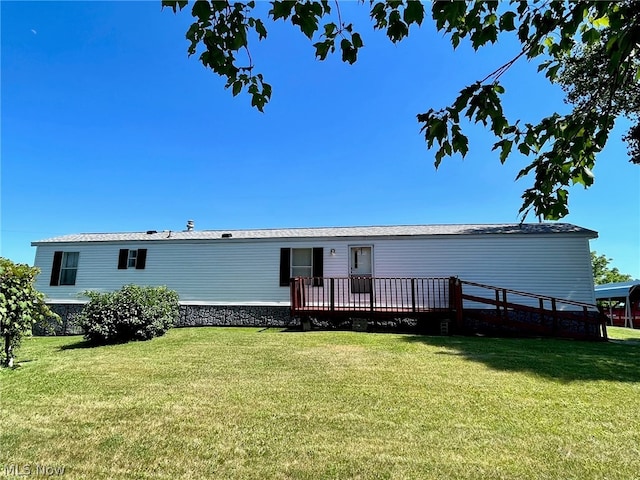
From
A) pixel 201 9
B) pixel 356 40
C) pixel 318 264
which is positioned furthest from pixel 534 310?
pixel 201 9

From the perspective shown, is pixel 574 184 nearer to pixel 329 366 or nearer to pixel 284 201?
pixel 329 366

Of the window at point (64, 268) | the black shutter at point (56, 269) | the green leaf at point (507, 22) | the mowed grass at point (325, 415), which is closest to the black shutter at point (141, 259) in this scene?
the window at point (64, 268)

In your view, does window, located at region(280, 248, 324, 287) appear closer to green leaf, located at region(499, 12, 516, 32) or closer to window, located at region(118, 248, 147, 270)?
window, located at region(118, 248, 147, 270)

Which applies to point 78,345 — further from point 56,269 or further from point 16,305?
point 56,269

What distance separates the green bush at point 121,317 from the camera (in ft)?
26.7

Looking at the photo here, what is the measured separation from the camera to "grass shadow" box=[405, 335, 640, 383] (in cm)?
535

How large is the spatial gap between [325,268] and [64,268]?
10402 mm

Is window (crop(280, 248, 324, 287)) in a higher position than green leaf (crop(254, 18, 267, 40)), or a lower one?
lower

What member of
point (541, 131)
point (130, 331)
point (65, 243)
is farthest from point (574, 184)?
point (65, 243)

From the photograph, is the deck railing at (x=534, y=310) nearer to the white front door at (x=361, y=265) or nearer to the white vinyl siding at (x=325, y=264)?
the white vinyl siding at (x=325, y=264)

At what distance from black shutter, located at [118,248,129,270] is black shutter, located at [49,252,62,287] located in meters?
2.60

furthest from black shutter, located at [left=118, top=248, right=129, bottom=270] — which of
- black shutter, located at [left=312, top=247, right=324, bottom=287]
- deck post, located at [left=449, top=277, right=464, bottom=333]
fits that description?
deck post, located at [left=449, top=277, right=464, bottom=333]

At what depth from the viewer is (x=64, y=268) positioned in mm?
12938
